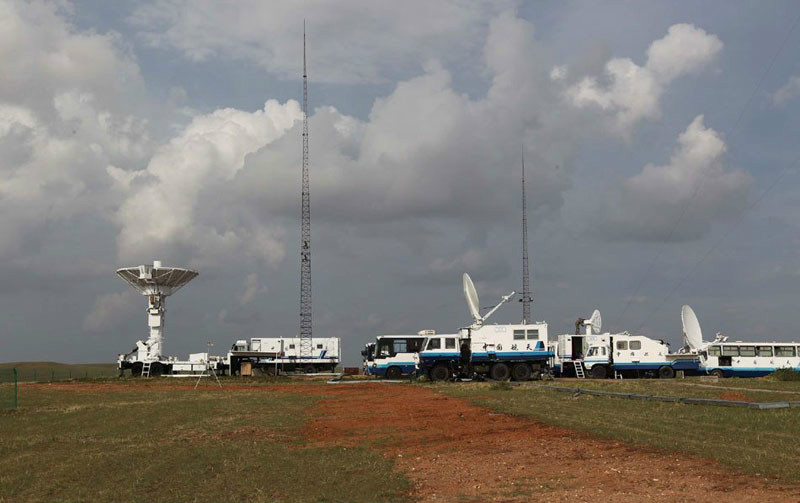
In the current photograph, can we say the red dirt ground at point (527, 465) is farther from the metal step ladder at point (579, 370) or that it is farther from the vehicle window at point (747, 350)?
the vehicle window at point (747, 350)

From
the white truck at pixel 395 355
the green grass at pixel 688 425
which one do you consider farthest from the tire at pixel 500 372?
the green grass at pixel 688 425

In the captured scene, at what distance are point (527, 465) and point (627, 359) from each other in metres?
41.6

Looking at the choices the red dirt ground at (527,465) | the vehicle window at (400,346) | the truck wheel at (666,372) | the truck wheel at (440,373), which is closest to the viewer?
the red dirt ground at (527,465)

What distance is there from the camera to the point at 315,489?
13539 millimetres

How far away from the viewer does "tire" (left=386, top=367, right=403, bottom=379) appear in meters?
56.4

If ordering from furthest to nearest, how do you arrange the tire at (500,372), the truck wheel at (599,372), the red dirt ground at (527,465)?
1. the truck wheel at (599,372)
2. the tire at (500,372)
3. the red dirt ground at (527,465)

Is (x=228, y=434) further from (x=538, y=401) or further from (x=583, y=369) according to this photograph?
(x=583, y=369)

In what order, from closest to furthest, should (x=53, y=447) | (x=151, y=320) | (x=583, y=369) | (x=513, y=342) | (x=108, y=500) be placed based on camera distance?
(x=108, y=500) → (x=53, y=447) → (x=513, y=342) → (x=583, y=369) → (x=151, y=320)

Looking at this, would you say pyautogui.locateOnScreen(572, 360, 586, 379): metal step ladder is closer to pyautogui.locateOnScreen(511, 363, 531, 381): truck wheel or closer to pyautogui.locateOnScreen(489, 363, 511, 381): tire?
pyautogui.locateOnScreen(511, 363, 531, 381): truck wheel

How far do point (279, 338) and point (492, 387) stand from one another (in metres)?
42.7

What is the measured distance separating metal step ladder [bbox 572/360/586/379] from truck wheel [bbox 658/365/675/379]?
5.19m

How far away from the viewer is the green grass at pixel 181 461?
529 inches

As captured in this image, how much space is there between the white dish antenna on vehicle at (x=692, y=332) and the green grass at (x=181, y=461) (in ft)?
120

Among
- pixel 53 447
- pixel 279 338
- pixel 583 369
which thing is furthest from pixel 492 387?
pixel 279 338
